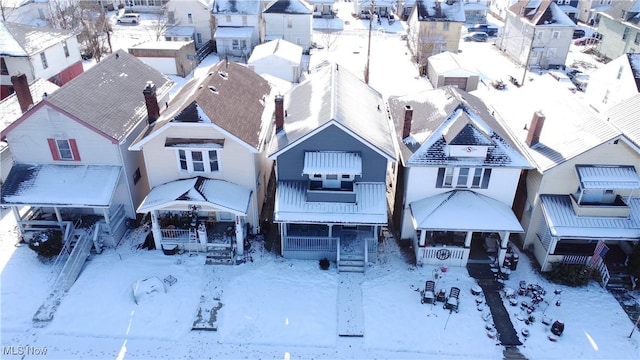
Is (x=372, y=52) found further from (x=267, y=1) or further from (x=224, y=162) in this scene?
(x=224, y=162)

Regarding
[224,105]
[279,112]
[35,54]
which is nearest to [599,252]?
[279,112]

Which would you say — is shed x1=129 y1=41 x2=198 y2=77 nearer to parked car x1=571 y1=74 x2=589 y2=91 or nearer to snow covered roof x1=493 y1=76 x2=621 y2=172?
snow covered roof x1=493 y1=76 x2=621 y2=172

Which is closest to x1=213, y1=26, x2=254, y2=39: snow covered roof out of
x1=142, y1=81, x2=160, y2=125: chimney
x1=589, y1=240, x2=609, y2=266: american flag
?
x1=142, y1=81, x2=160, y2=125: chimney

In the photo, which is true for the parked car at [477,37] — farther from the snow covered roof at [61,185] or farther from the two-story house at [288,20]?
the snow covered roof at [61,185]

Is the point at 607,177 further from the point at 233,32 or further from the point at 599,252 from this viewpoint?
the point at 233,32

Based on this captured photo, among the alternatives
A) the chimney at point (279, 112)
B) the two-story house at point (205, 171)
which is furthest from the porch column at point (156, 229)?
the chimney at point (279, 112)

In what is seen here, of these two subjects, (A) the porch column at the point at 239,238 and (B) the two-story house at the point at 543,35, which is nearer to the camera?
(A) the porch column at the point at 239,238
